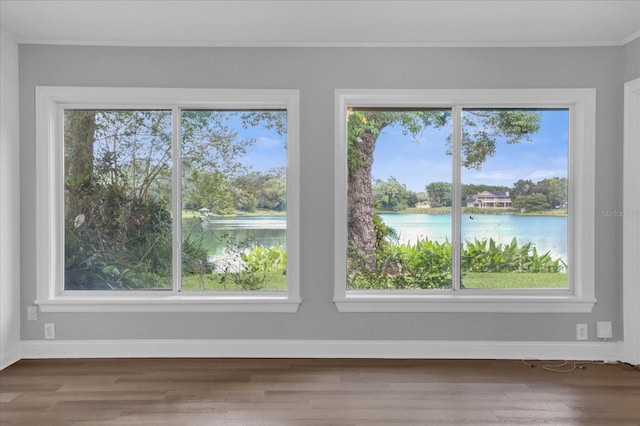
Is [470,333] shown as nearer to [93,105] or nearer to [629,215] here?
[629,215]

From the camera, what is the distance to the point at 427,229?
12.7ft

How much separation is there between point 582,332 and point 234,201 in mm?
3039

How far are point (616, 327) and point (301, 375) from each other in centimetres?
256

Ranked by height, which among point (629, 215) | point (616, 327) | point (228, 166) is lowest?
point (616, 327)

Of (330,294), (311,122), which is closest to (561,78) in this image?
(311,122)

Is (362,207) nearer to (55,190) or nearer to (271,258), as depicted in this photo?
(271,258)

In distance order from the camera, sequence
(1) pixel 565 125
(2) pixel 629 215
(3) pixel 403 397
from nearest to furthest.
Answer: (3) pixel 403 397, (2) pixel 629 215, (1) pixel 565 125

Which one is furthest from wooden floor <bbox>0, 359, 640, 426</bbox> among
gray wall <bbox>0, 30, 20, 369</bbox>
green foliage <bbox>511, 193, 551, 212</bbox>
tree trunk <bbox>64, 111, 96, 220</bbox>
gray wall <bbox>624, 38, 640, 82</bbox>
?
gray wall <bbox>624, 38, 640, 82</bbox>

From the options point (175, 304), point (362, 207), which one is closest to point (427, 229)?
point (362, 207)

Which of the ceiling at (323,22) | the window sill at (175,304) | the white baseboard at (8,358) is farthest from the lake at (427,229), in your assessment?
the white baseboard at (8,358)

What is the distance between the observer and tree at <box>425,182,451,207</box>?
12.6 ft

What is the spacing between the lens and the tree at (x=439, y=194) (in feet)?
12.6

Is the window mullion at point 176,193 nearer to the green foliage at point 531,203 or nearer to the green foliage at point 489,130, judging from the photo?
the green foliage at point 489,130

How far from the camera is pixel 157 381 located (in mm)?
3213
